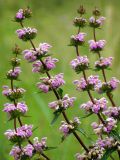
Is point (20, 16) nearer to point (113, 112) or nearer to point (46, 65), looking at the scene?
point (46, 65)

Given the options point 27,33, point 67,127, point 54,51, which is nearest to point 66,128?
point 67,127

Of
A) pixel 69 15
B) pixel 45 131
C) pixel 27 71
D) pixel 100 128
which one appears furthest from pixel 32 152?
pixel 69 15

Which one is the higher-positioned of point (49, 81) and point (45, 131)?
point (45, 131)

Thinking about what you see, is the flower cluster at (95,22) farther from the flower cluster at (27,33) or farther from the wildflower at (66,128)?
the wildflower at (66,128)

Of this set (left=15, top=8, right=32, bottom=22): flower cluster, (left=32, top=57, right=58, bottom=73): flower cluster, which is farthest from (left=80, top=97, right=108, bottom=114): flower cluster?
(left=15, top=8, right=32, bottom=22): flower cluster

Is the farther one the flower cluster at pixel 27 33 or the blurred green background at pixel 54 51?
the blurred green background at pixel 54 51

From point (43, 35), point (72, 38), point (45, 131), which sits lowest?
point (72, 38)

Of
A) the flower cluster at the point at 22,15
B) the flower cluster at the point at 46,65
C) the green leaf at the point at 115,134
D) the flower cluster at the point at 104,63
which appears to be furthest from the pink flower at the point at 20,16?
the green leaf at the point at 115,134

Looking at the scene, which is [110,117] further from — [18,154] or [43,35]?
[43,35]
